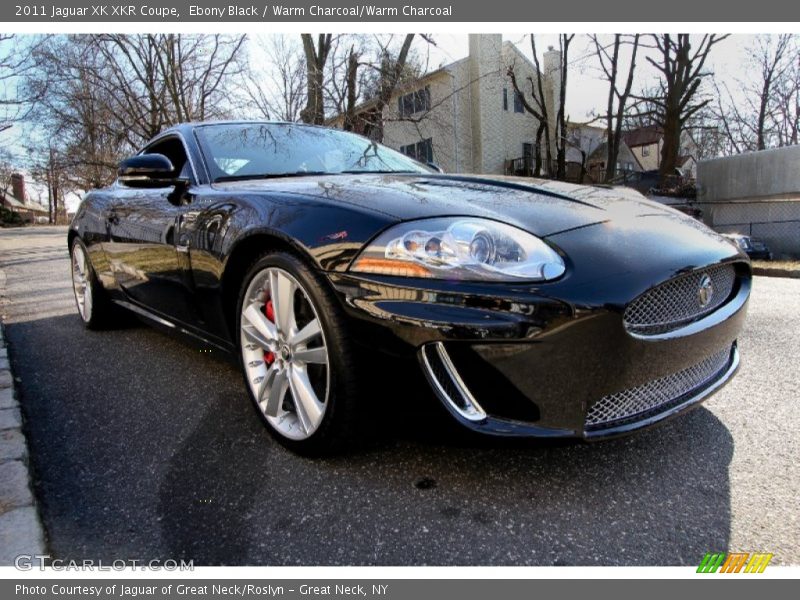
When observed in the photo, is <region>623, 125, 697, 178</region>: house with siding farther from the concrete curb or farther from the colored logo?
the concrete curb

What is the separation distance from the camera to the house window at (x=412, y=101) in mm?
16934

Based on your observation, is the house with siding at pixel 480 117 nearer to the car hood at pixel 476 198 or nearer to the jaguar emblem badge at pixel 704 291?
the car hood at pixel 476 198

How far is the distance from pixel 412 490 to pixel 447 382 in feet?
1.37

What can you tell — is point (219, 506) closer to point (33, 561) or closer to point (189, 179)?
point (33, 561)

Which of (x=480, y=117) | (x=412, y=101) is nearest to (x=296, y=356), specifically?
(x=412, y=101)

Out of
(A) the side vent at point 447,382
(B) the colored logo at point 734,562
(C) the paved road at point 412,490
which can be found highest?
(A) the side vent at point 447,382

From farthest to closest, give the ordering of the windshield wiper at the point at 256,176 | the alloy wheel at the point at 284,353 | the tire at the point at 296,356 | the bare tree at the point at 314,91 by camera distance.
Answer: the bare tree at the point at 314,91 < the windshield wiper at the point at 256,176 < the alloy wheel at the point at 284,353 < the tire at the point at 296,356

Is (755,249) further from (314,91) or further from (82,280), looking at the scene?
(82,280)

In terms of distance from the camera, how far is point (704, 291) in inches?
72.4

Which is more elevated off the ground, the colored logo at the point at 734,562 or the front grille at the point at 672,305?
the front grille at the point at 672,305

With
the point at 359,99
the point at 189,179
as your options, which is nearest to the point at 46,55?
the point at 359,99

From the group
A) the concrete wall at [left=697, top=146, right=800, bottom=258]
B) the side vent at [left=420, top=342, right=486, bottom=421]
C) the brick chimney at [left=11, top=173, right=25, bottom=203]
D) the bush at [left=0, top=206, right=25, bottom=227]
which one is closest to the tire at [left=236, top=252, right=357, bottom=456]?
the side vent at [left=420, top=342, right=486, bottom=421]

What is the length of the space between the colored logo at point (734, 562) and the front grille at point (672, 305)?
0.61 meters

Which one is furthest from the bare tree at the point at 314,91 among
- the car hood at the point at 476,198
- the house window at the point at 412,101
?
the car hood at the point at 476,198
